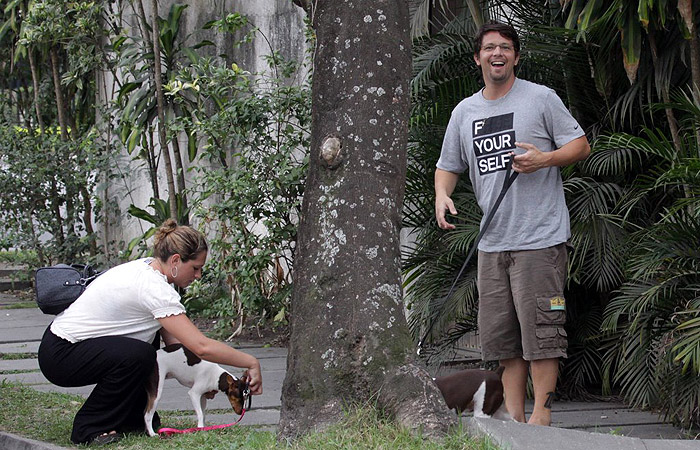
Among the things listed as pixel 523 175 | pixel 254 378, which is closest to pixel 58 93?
pixel 254 378

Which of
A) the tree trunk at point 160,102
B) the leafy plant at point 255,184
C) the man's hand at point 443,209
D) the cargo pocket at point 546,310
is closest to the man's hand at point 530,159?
the man's hand at point 443,209

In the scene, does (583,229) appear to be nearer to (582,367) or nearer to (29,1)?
(582,367)

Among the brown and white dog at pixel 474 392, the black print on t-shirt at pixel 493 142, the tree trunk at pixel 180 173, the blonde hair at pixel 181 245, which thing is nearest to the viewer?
the brown and white dog at pixel 474 392

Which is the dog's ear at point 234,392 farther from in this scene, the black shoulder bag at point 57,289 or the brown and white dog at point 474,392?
the brown and white dog at point 474,392

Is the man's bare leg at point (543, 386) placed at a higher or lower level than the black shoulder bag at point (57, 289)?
lower

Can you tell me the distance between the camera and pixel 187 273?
4.95m

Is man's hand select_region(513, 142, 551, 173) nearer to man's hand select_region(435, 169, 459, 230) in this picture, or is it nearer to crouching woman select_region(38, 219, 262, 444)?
man's hand select_region(435, 169, 459, 230)

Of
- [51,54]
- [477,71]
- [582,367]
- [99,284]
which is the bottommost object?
[582,367]

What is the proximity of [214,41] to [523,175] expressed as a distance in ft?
26.4

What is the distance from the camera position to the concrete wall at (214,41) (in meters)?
10.5

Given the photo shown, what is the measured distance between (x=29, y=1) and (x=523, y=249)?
1045 cm

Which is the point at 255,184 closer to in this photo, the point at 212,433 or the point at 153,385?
the point at 153,385

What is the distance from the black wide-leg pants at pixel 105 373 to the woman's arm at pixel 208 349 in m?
0.27

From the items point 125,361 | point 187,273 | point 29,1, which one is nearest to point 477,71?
point 187,273
